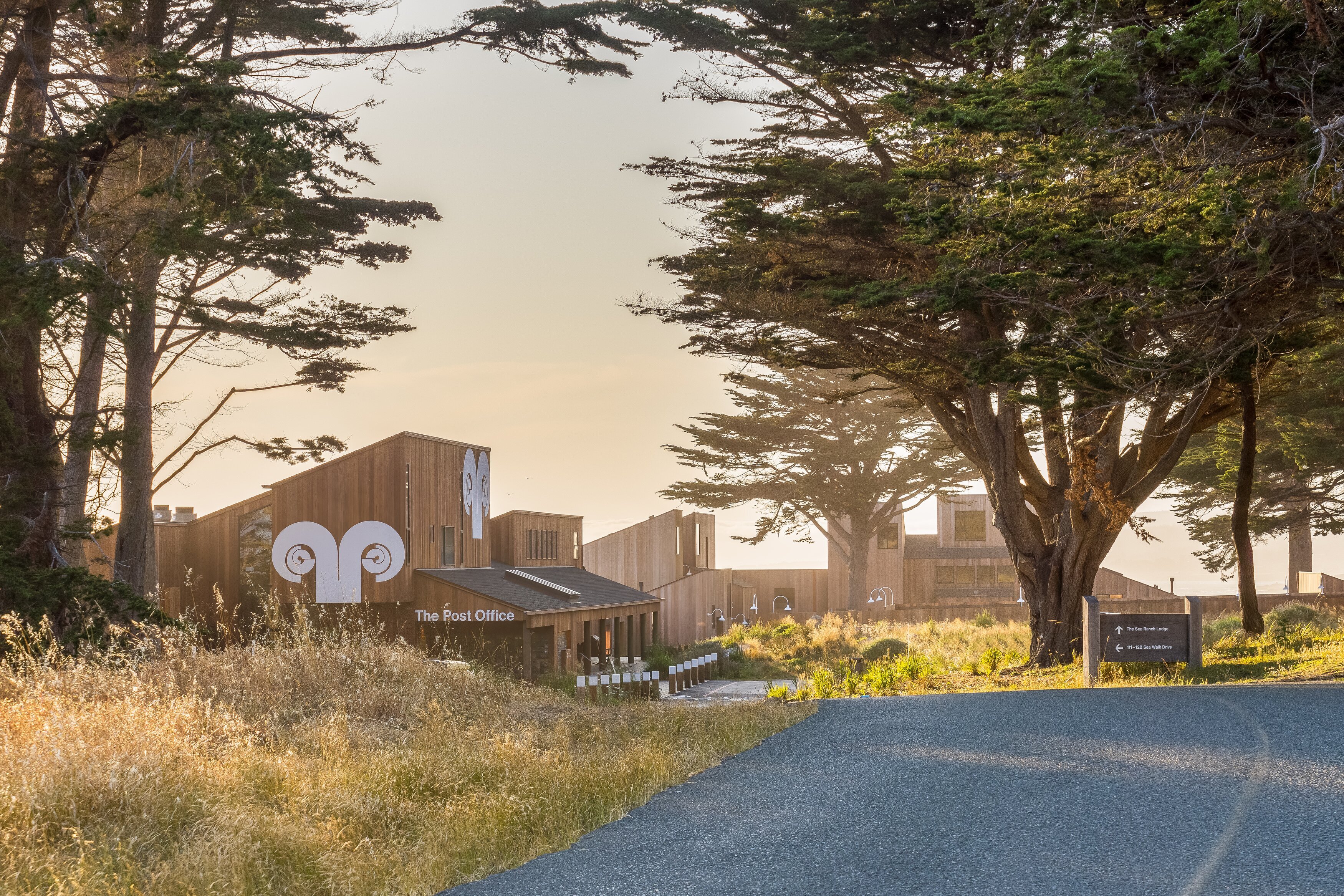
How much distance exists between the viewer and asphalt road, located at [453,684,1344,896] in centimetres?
550

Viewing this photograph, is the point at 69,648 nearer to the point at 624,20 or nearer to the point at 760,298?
the point at 760,298

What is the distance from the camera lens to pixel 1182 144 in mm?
11672

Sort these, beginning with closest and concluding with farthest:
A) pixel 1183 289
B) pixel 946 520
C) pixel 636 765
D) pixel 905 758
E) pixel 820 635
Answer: pixel 636 765, pixel 905 758, pixel 1183 289, pixel 820 635, pixel 946 520

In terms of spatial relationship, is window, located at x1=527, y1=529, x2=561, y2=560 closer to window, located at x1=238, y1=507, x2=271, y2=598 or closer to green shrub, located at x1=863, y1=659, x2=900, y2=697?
window, located at x1=238, y1=507, x2=271, y2=598

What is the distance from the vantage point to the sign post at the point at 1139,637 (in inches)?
583

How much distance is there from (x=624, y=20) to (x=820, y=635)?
59.5 feet

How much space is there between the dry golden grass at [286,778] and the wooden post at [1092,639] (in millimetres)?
5884

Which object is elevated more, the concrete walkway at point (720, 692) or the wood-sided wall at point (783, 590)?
the wood-sided wall at point (783, 590)

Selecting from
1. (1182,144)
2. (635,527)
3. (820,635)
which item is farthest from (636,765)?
(635,527)

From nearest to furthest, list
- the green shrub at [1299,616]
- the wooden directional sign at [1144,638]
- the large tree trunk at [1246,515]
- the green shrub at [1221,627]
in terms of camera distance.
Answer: the wooden directional sign at [1144,638] → the large tree trunk at [1246,515] → the green shrub at [1221,627] → the green shrub at [1299,616]

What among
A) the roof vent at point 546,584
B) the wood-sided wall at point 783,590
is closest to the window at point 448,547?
the roof vent at point 546,584

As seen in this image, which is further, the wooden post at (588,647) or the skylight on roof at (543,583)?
the skylight on roof at (543,583)

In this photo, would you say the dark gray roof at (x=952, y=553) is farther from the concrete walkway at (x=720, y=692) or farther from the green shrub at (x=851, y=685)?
the green shrub at (x=851, y=685)

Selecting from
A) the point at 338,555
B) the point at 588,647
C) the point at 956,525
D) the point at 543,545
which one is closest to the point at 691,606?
the point at 543,545
